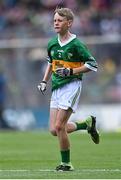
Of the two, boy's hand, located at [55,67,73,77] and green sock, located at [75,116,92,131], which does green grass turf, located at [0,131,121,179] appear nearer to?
green sock, located at [75,116,92,131]

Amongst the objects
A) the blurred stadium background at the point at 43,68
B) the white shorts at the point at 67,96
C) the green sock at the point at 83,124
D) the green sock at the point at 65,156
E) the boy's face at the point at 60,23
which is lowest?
the green sock at the point at 65,156

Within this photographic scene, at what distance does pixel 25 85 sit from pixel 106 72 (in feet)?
9.51

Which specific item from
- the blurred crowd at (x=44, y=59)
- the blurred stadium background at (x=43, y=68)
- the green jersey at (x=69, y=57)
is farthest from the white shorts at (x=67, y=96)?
the blurred crowd at (x=44, y=59)

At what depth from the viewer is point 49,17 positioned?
29.5 m

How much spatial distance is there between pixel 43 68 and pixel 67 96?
50.6 feet

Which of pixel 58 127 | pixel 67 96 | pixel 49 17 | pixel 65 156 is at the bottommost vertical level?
pixel 65 156

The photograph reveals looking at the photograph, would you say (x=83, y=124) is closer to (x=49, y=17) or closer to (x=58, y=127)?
(x=58, y=127)

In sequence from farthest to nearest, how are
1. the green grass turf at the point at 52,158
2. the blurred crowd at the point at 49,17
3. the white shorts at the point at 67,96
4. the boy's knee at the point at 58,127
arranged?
the blurred crowd at the point at 49,17
the white shorts at the point at 67,96
the boy's knee at the point at 58,127
the green grass turf at the point at 52,158

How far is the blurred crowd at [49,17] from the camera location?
28312 mm

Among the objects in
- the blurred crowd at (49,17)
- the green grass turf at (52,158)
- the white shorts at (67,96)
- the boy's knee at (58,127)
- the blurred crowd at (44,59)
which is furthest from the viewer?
the blurred crowd at (49,17)

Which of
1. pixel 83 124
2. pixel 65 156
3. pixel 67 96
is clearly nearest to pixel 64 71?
Answer: pixel 67 96

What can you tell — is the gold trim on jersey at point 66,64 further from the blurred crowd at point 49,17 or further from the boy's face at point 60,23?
the blurred crowd at point 49,17

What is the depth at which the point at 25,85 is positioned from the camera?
28375mm

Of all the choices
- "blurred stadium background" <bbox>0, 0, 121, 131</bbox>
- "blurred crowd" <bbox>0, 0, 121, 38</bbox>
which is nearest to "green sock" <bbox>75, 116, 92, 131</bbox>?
"blurred stadium background" <bbox>0, 0, 121, 131</bbox>
